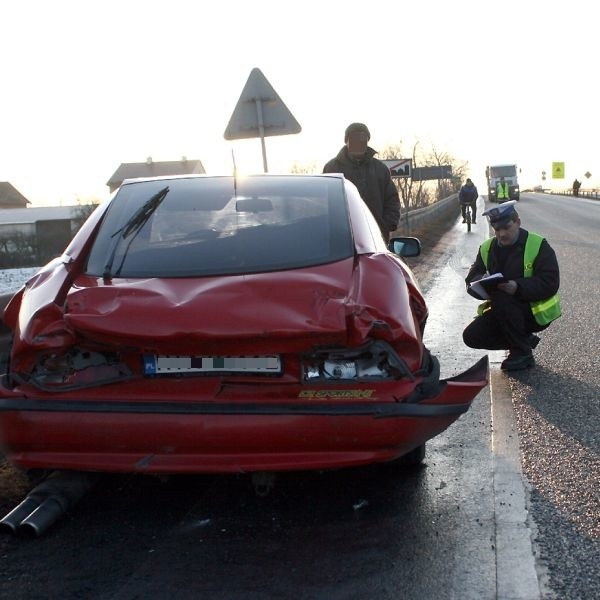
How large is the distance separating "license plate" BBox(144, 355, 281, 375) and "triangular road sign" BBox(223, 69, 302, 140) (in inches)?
263

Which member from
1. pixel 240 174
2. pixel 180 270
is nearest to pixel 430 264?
pixel 240 174

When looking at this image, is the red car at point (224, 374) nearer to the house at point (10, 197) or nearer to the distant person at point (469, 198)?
the distant person at point (469, 198)

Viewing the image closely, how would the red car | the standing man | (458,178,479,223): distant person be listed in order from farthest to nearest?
1. (458,178,479,223): distant person
2. the standing man
3. the red car

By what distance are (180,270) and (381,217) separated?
188 inches

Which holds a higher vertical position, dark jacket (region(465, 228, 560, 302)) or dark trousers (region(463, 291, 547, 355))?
dark jacket (region(465, 228, 560, 302))

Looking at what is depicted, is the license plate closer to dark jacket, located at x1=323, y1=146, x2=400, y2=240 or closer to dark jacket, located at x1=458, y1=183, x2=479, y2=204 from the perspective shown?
dark jacket, located at x1=323, y1=146, x2=400, y2=240

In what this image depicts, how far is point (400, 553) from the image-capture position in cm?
336

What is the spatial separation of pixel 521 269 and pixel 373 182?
7.09 ft

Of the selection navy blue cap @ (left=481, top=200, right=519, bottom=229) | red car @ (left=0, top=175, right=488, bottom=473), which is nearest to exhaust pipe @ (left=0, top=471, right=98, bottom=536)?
red car @ (left=0, top=175, right=488, bottom=473)

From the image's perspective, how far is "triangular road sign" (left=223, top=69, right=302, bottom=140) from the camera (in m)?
9.77

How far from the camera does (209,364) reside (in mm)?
3504

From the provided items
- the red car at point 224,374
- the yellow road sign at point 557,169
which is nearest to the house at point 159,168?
the yellow road sign at point 557,169

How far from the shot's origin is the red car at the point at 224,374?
337 centimetres

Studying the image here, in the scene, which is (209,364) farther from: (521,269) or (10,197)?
(10,197)
